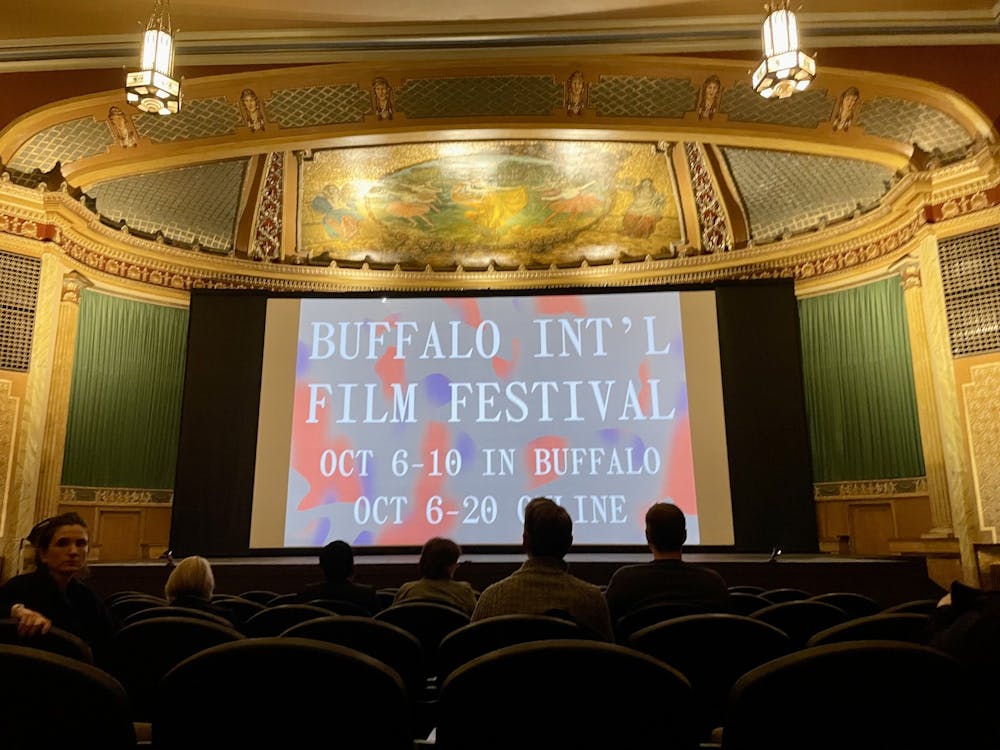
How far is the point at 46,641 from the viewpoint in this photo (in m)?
1.85

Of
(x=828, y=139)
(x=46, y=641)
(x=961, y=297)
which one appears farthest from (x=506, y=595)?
(x=828, y=139)

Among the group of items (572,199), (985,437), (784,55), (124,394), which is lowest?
(985,437)

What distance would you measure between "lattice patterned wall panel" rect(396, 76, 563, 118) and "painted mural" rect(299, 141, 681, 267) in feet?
6.85

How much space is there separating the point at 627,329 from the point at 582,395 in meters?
1.07

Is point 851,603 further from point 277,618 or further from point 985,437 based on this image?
point 985,437

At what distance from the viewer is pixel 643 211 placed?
40.1ft

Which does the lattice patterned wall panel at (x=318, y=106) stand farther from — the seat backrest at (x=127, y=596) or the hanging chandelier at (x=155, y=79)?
the seat backrest at (x=127, y=596)

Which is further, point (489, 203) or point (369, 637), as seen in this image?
point (489, 203)

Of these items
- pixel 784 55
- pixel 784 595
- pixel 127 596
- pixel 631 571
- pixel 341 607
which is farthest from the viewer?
pixel 784 55

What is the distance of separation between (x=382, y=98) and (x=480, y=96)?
1219mm

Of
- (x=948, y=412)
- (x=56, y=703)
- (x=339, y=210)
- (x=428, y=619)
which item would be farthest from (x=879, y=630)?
(x=339, y=210)

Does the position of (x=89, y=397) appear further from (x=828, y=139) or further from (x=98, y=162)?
(x=828, y=139)

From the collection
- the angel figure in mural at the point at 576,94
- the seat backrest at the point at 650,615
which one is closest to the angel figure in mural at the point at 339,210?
the angel figure in mural at the point at 576,94

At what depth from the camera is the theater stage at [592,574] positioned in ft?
23.8
